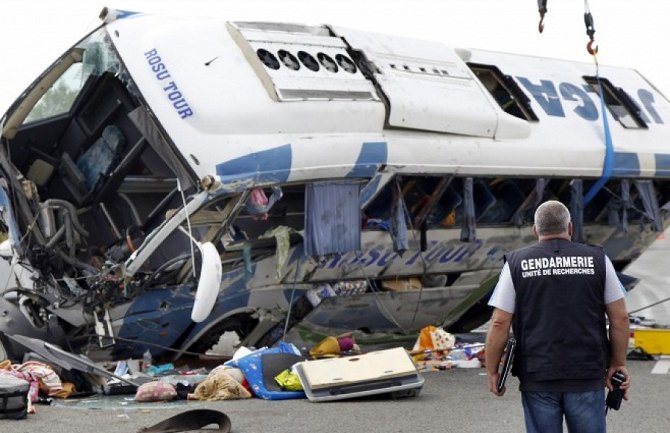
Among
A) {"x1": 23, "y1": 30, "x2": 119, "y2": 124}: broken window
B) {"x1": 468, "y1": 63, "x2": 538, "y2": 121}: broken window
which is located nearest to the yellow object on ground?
{"x1": 468, "y1": 63, "x2": 538, "y2": 121}: broken window

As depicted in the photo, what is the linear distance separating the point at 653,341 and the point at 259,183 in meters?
4.06

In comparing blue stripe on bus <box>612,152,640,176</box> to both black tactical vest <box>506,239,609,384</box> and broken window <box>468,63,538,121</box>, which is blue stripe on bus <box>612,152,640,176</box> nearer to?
broken window <box>468,63,538,121</box>

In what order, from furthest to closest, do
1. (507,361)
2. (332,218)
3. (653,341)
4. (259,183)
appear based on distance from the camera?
1. (653,341)
2. (332,218)
3. (259,183)
4. (507,361)

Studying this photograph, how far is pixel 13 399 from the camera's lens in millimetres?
7945

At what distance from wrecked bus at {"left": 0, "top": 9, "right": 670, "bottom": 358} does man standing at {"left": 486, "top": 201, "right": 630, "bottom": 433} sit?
167 inches

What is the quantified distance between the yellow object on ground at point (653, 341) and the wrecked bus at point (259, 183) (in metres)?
1.87

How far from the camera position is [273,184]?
10.1 meters

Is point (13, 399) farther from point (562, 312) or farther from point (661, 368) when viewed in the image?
point (661, 368)

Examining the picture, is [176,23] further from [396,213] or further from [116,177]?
[396,213]

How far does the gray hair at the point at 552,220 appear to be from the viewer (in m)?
5.36

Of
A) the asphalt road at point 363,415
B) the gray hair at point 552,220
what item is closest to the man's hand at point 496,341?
the gray hair at point 552,220

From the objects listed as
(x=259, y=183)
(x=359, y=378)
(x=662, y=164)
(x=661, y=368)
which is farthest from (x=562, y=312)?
(x=662, y=164)

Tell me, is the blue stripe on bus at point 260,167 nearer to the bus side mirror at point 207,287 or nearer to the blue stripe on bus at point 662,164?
the bus side mirror at point 207,287

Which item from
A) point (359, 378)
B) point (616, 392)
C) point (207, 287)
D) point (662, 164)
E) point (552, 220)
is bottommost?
point (359, 378)
